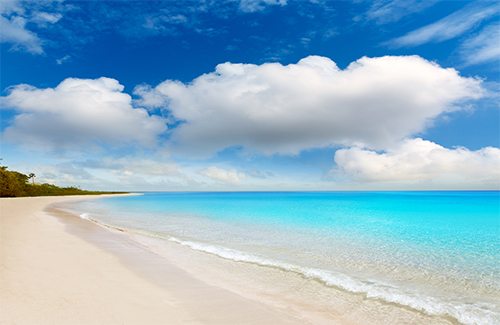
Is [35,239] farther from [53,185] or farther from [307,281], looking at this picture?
[53,185]

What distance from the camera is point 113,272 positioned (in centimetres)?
874

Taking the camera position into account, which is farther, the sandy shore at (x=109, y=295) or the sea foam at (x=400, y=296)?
the sea foam at (x=400, y=296)

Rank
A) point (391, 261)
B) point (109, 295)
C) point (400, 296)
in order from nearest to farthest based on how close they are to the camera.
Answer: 1. point (109, 295)
2. point (400, 296)
3. point (391, 261)

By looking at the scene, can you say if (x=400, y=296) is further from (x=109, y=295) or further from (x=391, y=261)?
(x=109, y=295)

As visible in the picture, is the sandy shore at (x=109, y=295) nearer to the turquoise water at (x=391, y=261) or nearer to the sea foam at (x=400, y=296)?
the sea foam at (x=400, y=296)

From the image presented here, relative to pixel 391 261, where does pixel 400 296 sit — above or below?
above

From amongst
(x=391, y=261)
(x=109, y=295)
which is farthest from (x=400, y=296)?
(x=109, y=295)

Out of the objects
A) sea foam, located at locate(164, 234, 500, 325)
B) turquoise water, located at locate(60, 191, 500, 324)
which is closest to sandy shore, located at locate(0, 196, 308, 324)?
sea foam, located at locate(164, 234, 500, 325)

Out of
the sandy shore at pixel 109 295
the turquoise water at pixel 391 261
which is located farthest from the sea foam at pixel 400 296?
the sandy shore at pixel 109 295

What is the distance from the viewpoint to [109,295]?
6.64 meters

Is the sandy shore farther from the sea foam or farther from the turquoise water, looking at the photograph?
the turquoise water

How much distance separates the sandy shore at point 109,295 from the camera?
18.1 feet

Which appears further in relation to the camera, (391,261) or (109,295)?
(391,261)

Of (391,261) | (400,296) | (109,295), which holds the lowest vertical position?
(391,261)
